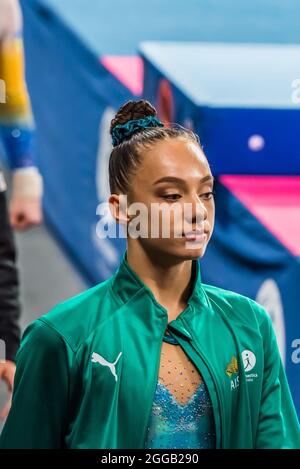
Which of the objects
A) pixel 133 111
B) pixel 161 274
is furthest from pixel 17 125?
pixel 161 274

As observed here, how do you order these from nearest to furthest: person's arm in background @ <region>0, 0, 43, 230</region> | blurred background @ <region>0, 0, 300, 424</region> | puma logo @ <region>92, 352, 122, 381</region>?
puma logo @ <region>92, 352, 122, 381</region> → person's arm in background @ <region>0, 0, 43, 230</region> → blurred background @ <region>0, 0, 300, 424</region>

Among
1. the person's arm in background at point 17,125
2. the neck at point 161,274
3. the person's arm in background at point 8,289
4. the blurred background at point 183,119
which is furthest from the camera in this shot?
the blurred background at point 183,119

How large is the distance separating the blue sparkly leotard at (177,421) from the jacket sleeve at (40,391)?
0.14m

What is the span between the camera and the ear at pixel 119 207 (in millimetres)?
2064

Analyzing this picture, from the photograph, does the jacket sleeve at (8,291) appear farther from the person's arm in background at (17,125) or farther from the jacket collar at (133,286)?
the jacket collar at (133,286)

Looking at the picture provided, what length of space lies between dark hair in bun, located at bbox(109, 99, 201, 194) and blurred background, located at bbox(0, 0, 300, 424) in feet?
4.04

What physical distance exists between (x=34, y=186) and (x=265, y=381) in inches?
61.9

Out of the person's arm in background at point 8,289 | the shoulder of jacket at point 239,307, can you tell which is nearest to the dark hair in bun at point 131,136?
the shoulder of jacket at point 239,307

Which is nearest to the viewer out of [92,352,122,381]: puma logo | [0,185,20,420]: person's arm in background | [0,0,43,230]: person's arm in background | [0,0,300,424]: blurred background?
[92,352,122,381]: puma logo

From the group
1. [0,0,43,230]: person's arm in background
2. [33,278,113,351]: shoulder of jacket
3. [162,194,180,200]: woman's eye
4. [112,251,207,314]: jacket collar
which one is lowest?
[33,278,113,351]: shoulder of jacket

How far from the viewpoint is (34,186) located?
11.5ft

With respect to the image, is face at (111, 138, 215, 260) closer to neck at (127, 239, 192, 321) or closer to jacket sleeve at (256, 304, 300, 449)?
neck at (127, 239, 192, 321)

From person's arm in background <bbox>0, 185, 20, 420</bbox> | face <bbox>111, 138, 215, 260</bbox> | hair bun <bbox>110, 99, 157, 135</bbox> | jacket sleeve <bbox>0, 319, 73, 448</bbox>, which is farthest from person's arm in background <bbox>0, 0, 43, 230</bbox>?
jacket sleeve <bbox>0, 319, 73, 448</bbox>

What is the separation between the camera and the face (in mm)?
1986
